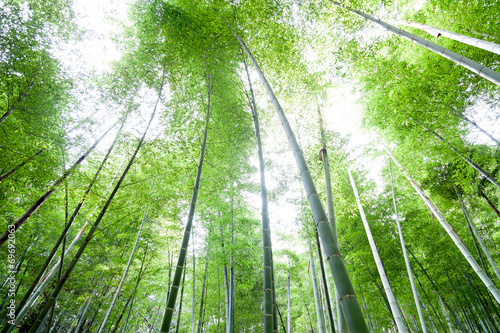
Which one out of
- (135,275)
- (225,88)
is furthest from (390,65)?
(135,275)

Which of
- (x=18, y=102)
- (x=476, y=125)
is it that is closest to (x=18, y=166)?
(x=18, y=102)

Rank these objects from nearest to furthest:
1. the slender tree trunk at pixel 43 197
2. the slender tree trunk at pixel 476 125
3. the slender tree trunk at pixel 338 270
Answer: the slender tree trunk at pixel 338 270
the slender tree trunk at pixel 43 197
the slender tree trunk at pixel 476 125

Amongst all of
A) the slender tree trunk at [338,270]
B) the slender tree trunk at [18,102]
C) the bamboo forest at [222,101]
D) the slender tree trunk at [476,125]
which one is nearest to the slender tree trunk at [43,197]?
the bamboo forest at [222,101]

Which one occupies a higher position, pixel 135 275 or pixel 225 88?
pixel 225 88

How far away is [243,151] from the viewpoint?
464 centimetres

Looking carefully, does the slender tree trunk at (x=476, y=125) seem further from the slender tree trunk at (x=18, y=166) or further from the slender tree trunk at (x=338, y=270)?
the slender tree trunk at (x=18, y=166)

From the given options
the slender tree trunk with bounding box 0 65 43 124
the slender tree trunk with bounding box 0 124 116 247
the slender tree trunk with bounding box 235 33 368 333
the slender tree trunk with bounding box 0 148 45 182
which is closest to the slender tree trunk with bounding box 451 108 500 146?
the slender tree trunk with bounding box 235 33 368 333

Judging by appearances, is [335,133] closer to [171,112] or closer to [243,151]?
[243,151]

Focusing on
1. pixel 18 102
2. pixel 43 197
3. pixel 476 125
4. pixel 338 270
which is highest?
pixel 476 125

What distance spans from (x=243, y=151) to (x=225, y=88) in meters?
1.39

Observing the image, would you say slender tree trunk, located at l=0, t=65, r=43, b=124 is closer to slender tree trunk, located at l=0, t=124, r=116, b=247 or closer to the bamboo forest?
the bamboo forest

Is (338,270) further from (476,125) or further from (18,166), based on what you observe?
(476,125)

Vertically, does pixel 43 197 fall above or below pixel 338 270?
above

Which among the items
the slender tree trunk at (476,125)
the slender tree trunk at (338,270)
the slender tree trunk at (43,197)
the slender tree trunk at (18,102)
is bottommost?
the slender tree trunk at (338,270)
